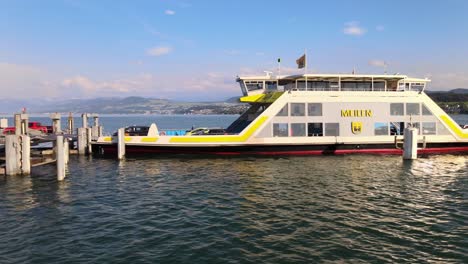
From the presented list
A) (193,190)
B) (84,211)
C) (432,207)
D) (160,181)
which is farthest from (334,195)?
(84,211)

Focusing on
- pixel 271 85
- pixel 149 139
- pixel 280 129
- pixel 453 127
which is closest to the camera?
pixel 149 139

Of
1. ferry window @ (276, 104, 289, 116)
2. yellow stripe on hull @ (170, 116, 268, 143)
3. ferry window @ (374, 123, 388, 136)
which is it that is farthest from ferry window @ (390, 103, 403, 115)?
yellow stripe on hull @ (170, 116, 268, 143)

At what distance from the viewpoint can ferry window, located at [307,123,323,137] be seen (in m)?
31.6

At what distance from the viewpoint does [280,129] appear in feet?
101

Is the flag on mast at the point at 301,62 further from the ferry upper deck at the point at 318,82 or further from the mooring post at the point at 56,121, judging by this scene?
the mooring post at the point at 56,121

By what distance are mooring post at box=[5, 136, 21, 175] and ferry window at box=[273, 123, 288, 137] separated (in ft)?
61.8

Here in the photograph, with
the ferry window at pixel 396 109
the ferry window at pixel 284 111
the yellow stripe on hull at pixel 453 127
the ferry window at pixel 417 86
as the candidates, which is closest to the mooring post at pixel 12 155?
the ferry window at pixel 284 111

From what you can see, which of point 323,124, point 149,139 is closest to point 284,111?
point 323,124

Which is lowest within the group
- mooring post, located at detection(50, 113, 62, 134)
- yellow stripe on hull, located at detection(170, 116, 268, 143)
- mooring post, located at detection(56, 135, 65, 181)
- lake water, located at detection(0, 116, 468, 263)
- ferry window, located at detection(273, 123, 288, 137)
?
lake water, located at detection(0, 116, 468, 263)

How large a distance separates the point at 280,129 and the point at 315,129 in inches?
130

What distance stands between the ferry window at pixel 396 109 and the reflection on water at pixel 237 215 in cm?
828

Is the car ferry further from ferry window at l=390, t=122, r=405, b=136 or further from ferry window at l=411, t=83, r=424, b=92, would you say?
ferry window at l=411, t=83, r=424, b=92

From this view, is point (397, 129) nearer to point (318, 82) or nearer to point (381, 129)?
point (381, 129)

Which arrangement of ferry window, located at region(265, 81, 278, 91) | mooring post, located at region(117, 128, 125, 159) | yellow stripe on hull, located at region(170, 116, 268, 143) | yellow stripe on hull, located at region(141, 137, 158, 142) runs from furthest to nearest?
ferry window, located at region(265, 81, 278, 91)
yellow stripe on hull, located at region(141, 137, 158, 142)
yellow stripe on hull, located at region(170, 116, 268, 143)
mooring post, located at region(117, 128, 125, 159)
